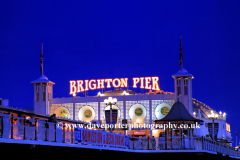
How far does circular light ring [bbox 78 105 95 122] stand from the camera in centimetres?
7212

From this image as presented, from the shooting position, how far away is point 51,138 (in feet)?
73.0

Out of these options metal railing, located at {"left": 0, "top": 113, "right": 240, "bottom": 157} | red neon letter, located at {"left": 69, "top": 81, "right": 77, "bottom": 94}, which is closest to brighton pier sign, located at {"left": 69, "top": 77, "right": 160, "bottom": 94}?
red neon letter, located at {"left": 69, "top": 81, "right": 77, "bottom": 94}

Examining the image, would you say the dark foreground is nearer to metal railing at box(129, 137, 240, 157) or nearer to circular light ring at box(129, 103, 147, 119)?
metal railing at box(129, 137, 240, 157)

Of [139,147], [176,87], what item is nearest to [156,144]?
[139,147]

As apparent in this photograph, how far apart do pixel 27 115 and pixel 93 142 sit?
34.6 ft

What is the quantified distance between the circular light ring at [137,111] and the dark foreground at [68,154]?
1193 inches

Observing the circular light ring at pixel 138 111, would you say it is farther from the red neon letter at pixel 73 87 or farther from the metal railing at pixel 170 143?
the metal railing at pixel 170 143

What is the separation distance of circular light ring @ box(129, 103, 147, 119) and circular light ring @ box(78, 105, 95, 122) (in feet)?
22.3

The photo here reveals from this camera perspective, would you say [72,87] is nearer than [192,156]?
No

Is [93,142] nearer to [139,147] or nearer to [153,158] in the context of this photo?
[139,147]

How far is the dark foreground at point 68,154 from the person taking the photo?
67.3ft

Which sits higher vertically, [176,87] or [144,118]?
[176,87]

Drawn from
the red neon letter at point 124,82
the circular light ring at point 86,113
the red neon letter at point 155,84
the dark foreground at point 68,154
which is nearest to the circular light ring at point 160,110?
the red neon letter at point 155,84

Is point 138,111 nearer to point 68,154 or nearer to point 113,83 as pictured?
point 113,83
